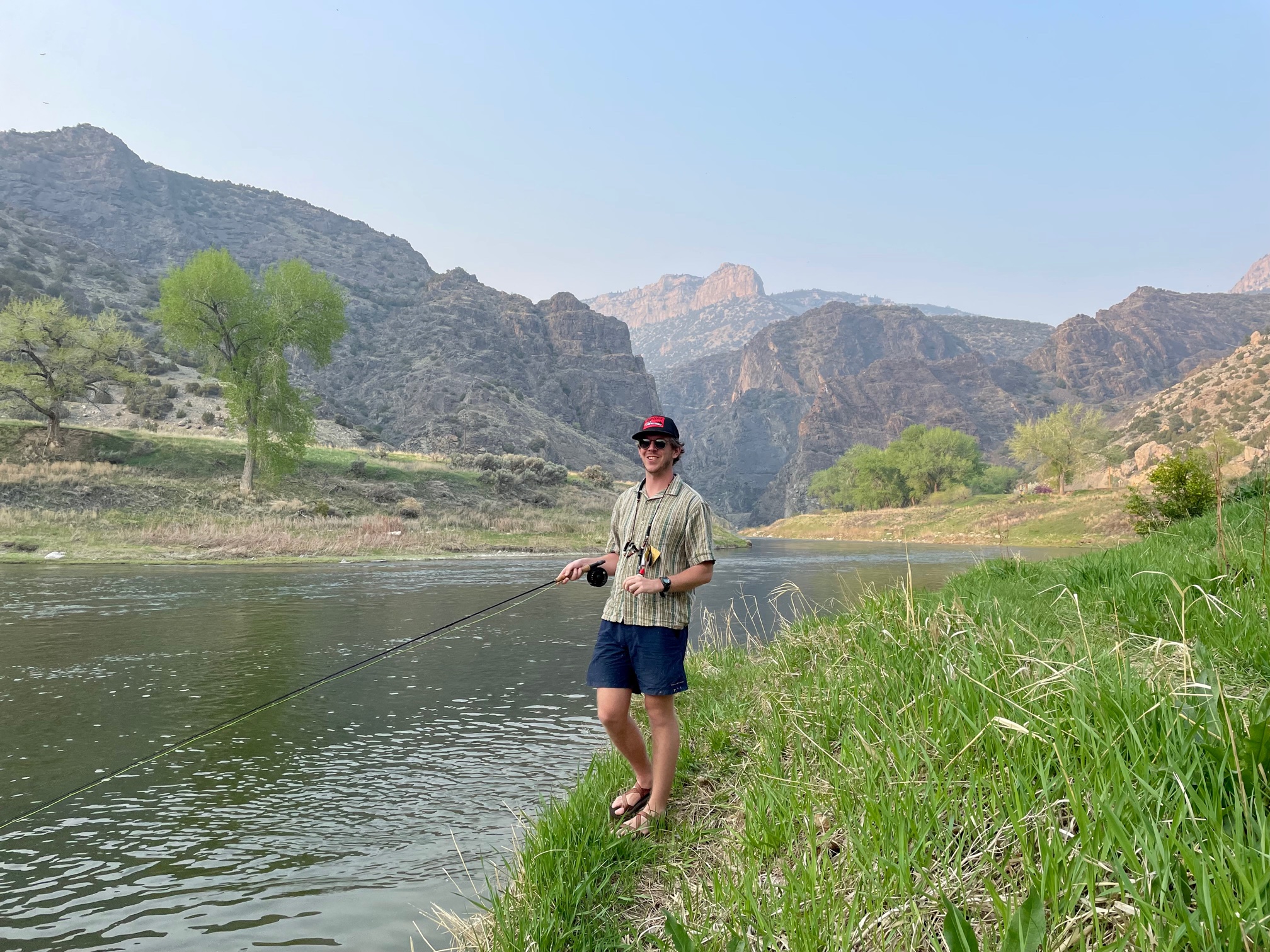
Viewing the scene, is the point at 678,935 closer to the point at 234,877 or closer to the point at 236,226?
the point at 234,877

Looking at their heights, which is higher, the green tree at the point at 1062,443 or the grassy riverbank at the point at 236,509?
the green tree at the point at 1062,443

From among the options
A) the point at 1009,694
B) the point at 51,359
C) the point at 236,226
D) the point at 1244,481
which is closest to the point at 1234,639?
the point at 1009,694

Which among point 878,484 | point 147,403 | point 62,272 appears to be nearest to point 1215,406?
point 878,484

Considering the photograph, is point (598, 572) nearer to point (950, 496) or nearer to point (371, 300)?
point (950, 496)

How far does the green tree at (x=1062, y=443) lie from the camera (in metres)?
88.1

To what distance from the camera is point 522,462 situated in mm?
62719

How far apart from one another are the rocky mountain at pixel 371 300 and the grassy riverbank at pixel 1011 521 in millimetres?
44662

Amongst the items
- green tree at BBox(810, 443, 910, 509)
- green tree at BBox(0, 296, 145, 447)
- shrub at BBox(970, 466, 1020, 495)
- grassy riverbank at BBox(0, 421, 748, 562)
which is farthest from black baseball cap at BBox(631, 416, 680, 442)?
green tree at BBox(810, 443, 910, 509)

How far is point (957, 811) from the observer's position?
2.93 metres

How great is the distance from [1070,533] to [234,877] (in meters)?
63.7

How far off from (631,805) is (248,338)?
48.7m

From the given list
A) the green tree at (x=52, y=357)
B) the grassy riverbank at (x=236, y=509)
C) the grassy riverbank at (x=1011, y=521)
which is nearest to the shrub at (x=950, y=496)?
the grassy riverbank at (x=1011, y=521)

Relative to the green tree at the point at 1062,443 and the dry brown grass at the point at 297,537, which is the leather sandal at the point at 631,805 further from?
the green tree at the point at 1062,443

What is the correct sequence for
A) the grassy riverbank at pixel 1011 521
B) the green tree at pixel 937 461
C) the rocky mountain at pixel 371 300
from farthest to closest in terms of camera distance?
the green tree at pixel 937 461 → the rocky mountain at pixel 371 300 → the grassy riverbank at pixel 1011 521
